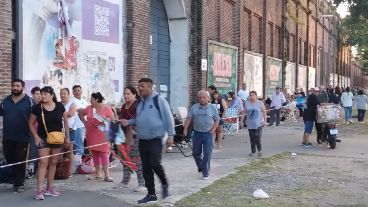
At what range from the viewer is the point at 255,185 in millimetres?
10297

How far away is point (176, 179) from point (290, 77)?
2847 cm

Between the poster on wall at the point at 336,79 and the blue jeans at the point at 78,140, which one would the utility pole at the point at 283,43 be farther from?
the poster on wall at the point at 336,79

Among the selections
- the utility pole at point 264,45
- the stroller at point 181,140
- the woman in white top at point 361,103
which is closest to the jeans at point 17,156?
the stroller at point 181,140

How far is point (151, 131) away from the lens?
8.38m

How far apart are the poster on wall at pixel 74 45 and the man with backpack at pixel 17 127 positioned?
2534 mm

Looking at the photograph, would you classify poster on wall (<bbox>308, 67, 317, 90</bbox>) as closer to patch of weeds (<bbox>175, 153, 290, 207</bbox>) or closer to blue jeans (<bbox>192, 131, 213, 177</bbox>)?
patch of weeds (<bbox>175, 153, 290, 207</bbox>)

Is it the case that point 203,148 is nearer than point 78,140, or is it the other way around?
point 203,148

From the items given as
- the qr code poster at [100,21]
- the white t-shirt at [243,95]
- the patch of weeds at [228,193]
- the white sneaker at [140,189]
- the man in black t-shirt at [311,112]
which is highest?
the qr code poster at [100,21]

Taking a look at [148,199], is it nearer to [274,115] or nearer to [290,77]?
[274,115]

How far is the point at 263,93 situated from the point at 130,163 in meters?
22.3

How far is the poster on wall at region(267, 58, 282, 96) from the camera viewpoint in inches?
1275

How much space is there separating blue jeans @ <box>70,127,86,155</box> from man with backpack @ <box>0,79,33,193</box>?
1.91 meters

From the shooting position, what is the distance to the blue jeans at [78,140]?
37.3ft

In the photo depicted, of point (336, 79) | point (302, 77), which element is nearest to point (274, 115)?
point (302, 77)
